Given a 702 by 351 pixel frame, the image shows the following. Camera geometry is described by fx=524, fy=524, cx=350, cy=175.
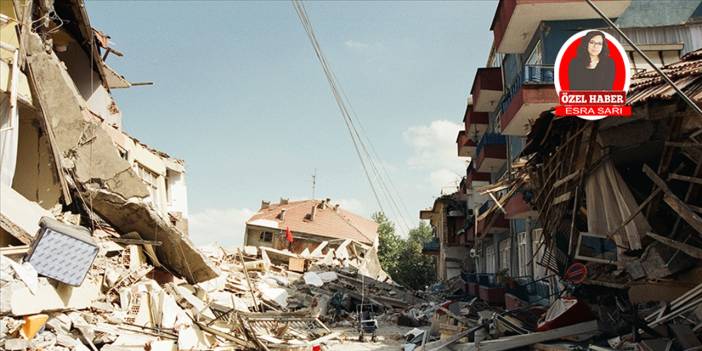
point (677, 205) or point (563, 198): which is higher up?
point (563, 198)

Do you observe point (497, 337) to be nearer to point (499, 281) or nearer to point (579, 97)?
point (579, 97)

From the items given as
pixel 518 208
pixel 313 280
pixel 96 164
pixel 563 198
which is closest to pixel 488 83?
pixel 518 208

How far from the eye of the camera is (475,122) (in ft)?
82.2

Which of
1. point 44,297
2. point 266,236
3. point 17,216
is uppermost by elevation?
point 266,236

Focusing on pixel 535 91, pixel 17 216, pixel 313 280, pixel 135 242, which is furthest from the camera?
pixel 313 280

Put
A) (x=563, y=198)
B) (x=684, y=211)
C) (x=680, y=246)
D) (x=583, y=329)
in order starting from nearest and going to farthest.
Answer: (x=684, y=211) < (x=680, y=246) < (x=583, y=329) < (x=563, y=198)

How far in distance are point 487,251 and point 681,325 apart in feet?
61.1

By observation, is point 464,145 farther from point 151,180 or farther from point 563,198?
point 563,198

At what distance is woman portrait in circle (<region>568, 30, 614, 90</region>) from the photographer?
6520 mm

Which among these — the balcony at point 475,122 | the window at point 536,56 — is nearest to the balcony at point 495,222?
the window at point 536,56

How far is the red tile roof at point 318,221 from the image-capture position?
45500 mm

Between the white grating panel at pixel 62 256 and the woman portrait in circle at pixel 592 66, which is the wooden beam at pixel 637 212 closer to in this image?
the woman portrait in circle at pixel 592 66

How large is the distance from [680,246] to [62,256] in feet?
35.3

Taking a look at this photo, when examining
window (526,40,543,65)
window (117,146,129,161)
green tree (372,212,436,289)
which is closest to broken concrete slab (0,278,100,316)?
window (117,146,129,161)
